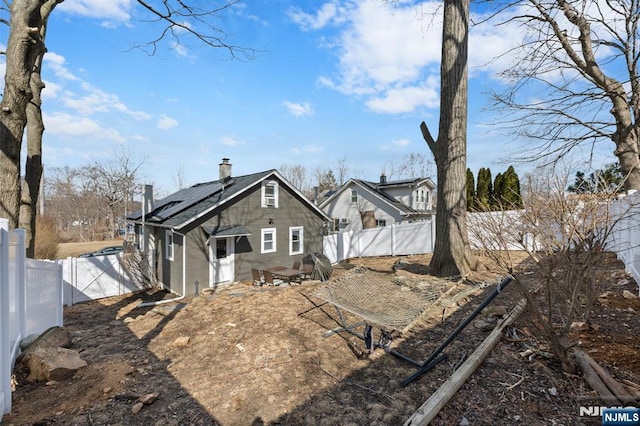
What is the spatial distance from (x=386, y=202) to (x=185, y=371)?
2097cm

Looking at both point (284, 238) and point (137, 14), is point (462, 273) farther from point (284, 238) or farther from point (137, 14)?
point (137, 14)

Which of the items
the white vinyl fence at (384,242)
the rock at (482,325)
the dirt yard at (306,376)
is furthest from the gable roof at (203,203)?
the rock at (482,325)

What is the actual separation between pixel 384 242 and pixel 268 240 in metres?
6.77

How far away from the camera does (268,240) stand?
13922 millimetres

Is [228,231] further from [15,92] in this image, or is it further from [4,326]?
[4,326]

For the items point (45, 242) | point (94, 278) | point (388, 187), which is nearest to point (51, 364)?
point (94, 278)

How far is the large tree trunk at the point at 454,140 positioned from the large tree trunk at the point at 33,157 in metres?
9.92

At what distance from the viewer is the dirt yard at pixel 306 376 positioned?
118 inches

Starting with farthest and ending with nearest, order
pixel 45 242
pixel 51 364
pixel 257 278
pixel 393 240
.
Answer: pixel 393 240 → pixel 45 242 → pixel 257 278 → pixel 51 364

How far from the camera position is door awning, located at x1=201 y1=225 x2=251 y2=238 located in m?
11.6

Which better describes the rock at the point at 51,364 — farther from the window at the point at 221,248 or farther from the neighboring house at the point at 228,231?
the window at the point at 221,248

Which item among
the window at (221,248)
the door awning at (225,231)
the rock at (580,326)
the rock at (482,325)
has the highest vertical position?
the door awning at (225,231)

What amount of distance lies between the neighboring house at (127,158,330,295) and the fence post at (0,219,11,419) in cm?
805

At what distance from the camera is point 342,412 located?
10.2 feet
